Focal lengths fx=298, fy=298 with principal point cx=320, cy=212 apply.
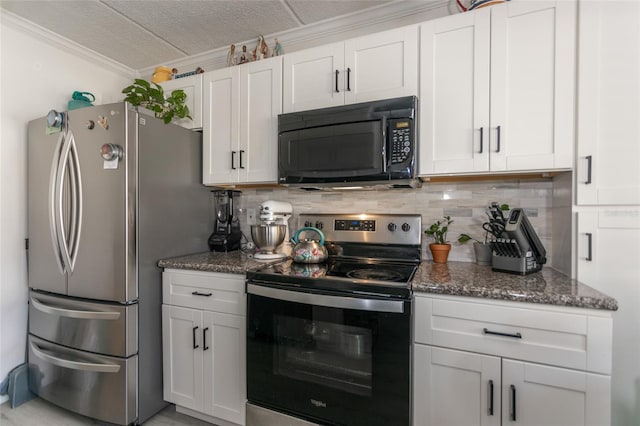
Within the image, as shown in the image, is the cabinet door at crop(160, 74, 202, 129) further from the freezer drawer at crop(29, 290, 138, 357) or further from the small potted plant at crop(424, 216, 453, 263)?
the small potted plant at crop(424, 216, 453, 263)

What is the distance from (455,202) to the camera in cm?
179

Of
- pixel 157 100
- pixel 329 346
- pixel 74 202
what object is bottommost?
pixel 329 346

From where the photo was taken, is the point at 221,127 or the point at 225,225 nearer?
the point at 221,127

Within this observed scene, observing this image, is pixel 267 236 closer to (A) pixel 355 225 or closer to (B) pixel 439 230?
(A) pixel 355 225

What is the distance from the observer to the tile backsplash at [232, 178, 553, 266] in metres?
1.62

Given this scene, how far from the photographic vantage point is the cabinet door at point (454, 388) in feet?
3.78

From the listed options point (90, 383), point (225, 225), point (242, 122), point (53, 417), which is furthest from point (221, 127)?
point (53, 417)

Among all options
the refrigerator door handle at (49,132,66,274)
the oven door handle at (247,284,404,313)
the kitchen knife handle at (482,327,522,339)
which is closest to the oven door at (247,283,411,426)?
the oven door handle at (247,284,404,313)

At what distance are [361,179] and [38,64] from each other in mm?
2433

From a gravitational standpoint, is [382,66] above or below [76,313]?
above

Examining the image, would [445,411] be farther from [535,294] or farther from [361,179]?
[361,179]

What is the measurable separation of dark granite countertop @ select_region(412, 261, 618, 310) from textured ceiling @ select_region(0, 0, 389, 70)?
1726 mm

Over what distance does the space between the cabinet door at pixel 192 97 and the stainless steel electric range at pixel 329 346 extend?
128 cm

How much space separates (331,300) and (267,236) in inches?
27.9
